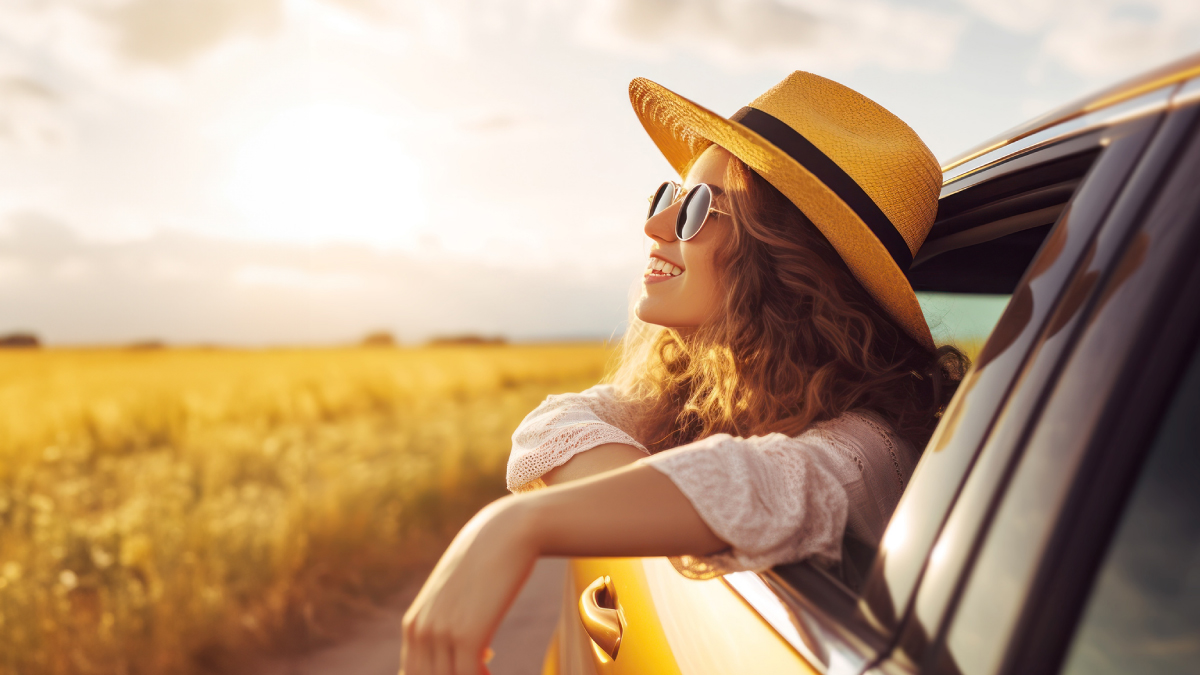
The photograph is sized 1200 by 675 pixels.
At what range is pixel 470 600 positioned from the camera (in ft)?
2.86

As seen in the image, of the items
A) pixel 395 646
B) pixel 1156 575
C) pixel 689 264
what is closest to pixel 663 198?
pixel 689 264

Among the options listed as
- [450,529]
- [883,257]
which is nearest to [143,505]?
[450,529]

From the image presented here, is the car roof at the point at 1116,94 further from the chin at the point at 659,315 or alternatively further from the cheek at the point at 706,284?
the chin at the point at 659,315

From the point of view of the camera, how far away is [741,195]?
1.61m

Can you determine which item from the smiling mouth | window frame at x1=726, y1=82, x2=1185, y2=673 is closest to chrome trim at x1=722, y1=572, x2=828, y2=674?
window frame at x1=726, y1=82, x2=1185, y2=673

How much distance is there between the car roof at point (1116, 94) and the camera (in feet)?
2.50

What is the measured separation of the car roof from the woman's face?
578mm

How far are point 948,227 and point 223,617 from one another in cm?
342

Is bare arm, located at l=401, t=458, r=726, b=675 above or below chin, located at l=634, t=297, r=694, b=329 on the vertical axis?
below

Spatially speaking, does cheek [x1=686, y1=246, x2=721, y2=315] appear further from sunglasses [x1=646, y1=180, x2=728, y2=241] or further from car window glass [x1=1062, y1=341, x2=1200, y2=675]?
car window glass [x1=1062, y1=341, x2=1200, y2=675]

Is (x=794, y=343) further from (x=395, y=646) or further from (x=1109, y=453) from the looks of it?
(x=395, y=646)

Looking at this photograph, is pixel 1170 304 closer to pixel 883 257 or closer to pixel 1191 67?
pixel 1191 67

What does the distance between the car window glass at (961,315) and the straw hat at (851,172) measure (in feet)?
0.77

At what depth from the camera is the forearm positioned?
895mm
